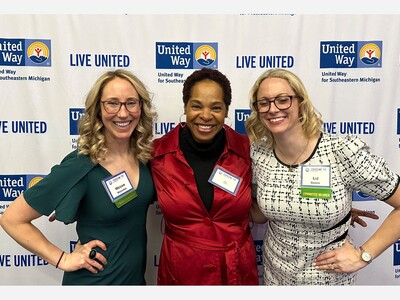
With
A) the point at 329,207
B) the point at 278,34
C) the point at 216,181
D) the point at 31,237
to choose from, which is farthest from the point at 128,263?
the point at 278,34

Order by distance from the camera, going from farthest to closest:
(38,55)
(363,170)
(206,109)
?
(38,55) < (206,109) < (363,170)

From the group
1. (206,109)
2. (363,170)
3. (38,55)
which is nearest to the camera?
(363,170)

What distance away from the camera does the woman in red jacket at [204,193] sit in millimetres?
1543

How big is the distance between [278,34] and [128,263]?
1510 millimetres

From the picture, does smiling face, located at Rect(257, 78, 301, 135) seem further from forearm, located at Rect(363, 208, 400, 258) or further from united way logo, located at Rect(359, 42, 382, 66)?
united way logo, located at Rect(359, 42, 382, 66)

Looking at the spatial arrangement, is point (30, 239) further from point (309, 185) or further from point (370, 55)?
point (370, 55)

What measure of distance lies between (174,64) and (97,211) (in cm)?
100

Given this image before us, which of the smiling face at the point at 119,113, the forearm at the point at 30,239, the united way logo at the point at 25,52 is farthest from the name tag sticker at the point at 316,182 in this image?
the united way logo at the point at 25,52

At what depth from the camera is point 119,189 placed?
1.50 m

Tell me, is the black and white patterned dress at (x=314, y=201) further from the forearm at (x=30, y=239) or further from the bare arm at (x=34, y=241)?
the forearm at (x=30, y=239)

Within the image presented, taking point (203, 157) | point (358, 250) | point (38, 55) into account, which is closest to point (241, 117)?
point (203, 157)

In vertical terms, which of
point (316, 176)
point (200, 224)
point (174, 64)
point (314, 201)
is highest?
point (174, 64)

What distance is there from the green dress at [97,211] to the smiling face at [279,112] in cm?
62

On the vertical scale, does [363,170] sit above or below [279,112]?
below
